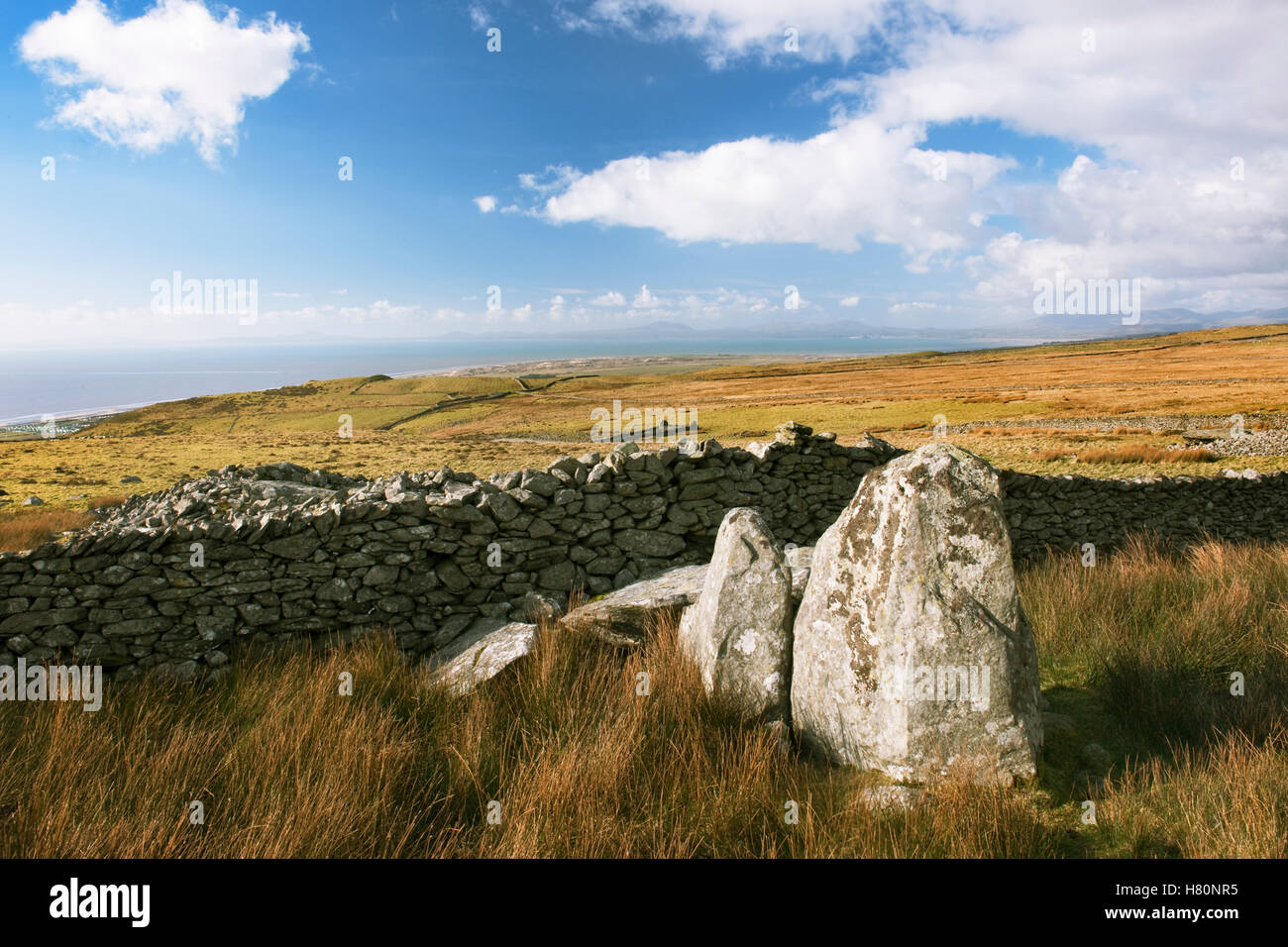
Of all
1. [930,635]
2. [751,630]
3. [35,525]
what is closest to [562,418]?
[35,525]

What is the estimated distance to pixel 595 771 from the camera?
12.5 ft

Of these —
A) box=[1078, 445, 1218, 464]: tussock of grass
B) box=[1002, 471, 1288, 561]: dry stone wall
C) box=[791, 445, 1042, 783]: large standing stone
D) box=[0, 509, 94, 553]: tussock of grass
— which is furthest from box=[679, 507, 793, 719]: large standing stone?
box=[1078, 445, 1218, 464]: tussock of grass

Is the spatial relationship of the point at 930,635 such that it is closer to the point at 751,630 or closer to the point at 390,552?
the point at 751,630

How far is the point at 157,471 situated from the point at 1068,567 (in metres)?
19.7

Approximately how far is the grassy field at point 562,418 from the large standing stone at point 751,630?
10835mm

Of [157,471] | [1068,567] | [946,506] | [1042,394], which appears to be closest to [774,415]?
[1042,394]

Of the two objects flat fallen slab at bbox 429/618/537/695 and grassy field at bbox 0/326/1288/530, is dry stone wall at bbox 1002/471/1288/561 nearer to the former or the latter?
grassy field at bbox 0/326/1288/530

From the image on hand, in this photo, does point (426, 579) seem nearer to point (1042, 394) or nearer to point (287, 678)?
point (287, 678)

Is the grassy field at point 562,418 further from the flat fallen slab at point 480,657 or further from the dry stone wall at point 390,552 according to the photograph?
the flat fallen slab at point 480,657

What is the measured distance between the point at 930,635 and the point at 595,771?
90.4 inches

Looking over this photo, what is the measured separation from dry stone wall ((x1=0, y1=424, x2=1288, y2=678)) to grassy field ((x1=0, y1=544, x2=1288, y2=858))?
0.83 metres

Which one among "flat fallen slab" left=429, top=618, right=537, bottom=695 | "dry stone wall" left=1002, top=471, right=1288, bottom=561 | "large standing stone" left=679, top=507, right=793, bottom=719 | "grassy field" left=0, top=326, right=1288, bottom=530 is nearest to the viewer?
"large standing stone" left=679, top=507, right=793, bottom=719

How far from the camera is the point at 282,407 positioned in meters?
36.9

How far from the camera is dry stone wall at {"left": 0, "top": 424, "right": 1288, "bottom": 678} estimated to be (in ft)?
20.2
